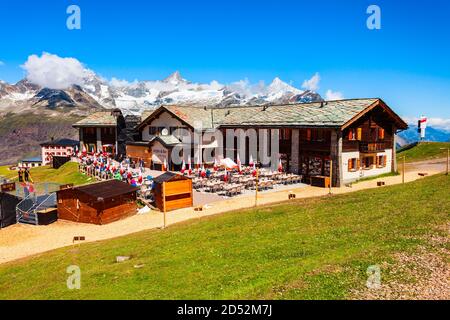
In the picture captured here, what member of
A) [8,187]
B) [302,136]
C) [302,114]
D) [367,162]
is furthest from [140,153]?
[367,162]

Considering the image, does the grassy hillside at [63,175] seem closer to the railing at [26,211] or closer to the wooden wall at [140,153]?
the wooden wall at [140,153]

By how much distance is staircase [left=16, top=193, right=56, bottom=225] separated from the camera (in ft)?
94.0

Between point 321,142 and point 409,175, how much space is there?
1021 centimetres

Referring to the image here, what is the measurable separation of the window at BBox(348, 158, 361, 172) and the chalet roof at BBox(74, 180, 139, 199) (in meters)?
20.5

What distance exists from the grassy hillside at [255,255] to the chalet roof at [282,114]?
628 inches

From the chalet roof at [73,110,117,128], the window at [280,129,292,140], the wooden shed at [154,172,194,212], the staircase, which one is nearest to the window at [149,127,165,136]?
the chalet roof at [73,110,117,128]

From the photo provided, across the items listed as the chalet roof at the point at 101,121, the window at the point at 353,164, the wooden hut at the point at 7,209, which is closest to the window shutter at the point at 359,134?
the window at the point at 353,164

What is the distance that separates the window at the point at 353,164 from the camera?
3618 cm

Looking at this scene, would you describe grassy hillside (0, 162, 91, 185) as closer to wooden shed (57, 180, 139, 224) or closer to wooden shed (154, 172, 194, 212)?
wooden shed (57, 180, 139, 224)

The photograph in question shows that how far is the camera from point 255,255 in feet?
45.6
